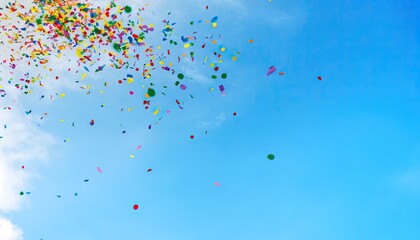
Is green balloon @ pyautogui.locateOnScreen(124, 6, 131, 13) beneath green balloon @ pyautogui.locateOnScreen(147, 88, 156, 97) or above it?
above

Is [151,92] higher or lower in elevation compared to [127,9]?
lower

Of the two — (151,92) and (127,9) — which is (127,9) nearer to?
(127,9)

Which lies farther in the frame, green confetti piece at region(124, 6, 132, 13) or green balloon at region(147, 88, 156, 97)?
green confetti piece at region(124, 6, 132, 13)

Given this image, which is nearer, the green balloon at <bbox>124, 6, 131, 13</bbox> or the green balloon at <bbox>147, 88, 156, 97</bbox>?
the green balloon at <bbox>147, 88, 156, 97</bbox>

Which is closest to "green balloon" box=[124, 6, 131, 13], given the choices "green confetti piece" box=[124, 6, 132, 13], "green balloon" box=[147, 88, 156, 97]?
"green confetti piece" box=[124, 6, 132, 13]

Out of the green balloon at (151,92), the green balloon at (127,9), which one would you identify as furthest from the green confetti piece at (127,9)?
the green balloon at (151,92)

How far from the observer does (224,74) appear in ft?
37.4

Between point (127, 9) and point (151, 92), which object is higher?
point (127, 9)

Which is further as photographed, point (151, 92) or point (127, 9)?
point (127, 9)

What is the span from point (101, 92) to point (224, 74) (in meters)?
4.55

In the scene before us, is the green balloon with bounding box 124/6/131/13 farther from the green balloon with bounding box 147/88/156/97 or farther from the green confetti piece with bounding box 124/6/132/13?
the green balloon with bounding box 147/88/156/97

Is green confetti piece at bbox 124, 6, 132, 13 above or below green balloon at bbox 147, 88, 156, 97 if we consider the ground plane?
above

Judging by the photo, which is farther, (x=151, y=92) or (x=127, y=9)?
(x=127, y=9)

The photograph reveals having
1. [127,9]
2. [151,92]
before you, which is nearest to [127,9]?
[127,9]
